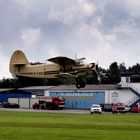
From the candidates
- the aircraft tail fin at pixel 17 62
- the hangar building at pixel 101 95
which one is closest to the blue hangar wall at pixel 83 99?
the hangar building at pixel 101 95

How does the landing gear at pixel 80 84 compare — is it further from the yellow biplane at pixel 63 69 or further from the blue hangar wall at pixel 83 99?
the blue hangar wall at pixel 83 99

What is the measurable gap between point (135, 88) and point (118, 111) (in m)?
34.9

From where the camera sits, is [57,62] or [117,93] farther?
[117,93]

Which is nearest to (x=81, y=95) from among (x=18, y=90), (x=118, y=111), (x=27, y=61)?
(x=18, y=90)

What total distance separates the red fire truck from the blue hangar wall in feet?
49.2

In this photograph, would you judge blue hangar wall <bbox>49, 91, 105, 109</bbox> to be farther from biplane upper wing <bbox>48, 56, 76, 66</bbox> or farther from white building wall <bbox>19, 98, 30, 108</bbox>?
biplane upper wing <bbox>48, 56, 76, 66</bbox>

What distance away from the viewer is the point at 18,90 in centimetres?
14788

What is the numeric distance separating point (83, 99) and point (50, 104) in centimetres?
2061

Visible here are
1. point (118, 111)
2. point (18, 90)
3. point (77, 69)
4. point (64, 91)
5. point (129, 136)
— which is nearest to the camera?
point (129, 136)

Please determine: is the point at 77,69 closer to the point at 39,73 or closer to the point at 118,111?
the point at 39,73

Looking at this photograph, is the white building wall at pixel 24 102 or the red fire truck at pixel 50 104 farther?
the white building wall at pixel 24 102

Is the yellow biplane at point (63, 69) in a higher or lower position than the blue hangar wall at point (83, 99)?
higher

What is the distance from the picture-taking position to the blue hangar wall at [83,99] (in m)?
121

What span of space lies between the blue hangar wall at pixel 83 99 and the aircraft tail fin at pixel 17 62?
4539 centimetres
